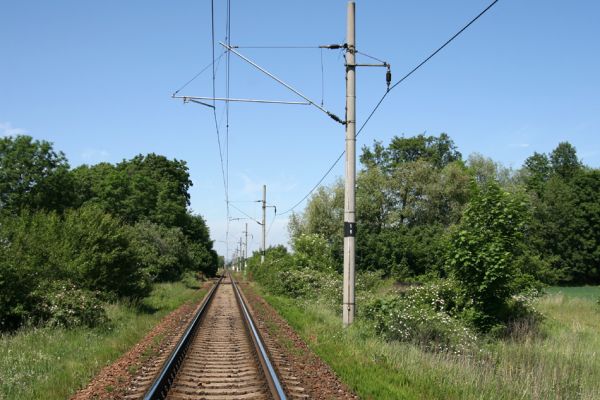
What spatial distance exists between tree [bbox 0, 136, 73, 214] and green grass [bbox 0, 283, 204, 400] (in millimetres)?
32871

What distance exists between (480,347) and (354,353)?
509 centimetres

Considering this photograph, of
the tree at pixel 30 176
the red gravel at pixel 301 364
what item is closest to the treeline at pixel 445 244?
the red gravel at pixel 301 364

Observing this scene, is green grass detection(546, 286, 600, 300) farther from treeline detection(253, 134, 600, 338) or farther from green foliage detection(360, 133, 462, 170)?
green foliage detection(360, 133, 462, 170)

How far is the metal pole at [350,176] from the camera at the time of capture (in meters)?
16.0

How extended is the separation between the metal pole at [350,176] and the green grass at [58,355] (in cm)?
572

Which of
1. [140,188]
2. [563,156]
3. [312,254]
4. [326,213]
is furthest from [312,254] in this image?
[563,156]

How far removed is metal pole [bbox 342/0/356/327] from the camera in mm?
15992

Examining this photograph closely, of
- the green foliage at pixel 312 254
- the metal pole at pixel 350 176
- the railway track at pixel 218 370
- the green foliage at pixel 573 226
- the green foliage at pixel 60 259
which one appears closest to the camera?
the railway track at pixel 218 370

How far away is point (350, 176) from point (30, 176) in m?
40.0

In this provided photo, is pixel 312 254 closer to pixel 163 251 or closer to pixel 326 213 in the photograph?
pixel 163 251

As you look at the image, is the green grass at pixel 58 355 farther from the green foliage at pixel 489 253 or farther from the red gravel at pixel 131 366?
the green foliage at pixel 489 253

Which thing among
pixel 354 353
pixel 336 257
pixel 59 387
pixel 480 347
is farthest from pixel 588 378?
pixel 336 257

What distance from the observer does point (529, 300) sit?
65.6 ft

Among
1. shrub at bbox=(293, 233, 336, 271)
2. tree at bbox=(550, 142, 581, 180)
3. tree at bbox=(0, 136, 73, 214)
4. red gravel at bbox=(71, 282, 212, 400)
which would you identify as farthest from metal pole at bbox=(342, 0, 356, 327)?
tree at bbox=(550, 142, 581, 180)
